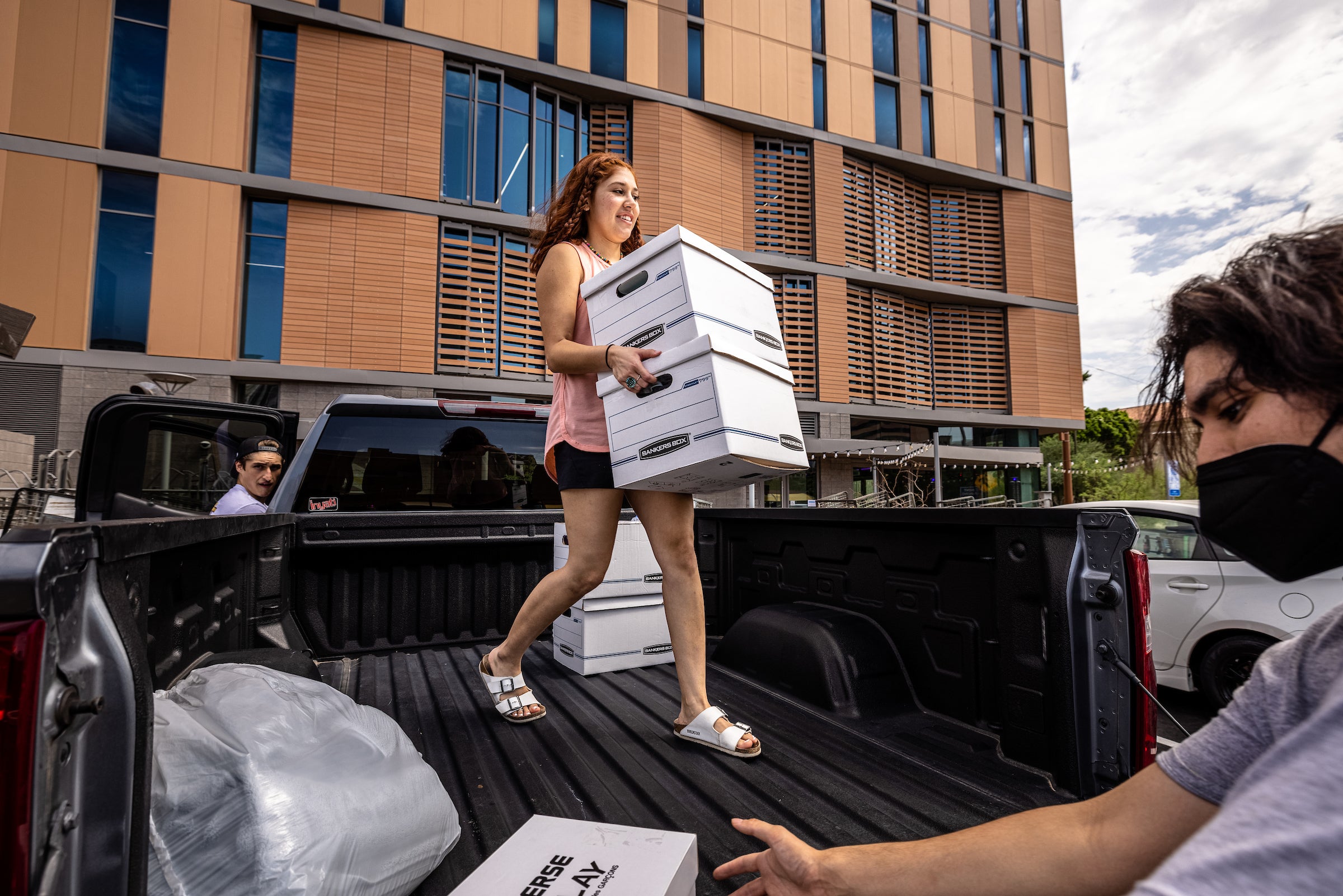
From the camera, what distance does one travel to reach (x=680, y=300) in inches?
82.2

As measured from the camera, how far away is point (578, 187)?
261 cm

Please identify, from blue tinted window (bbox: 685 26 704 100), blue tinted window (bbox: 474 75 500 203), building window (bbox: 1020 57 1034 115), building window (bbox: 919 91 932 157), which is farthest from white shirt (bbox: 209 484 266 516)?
building window (bbox: 1020 57 1034 115)

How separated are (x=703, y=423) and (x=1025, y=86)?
2709 cm

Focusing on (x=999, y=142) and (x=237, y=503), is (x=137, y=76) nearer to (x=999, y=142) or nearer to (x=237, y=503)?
(x=237, y=503)

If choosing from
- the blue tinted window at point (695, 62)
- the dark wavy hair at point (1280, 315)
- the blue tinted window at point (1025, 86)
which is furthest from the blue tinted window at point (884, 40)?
the dark wavy hair at point (1280, 315)

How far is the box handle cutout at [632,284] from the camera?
2.23 metres

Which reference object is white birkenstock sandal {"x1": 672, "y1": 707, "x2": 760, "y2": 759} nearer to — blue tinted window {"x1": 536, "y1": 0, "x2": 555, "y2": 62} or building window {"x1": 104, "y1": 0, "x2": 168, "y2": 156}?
building window {"x1": 104, "y1": 0, "x2": 168, "y2": 156}

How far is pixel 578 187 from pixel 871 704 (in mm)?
2224

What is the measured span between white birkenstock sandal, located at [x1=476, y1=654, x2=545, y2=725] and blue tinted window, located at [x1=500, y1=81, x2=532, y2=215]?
14138mm

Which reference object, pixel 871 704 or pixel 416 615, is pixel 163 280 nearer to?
pixel 416 615

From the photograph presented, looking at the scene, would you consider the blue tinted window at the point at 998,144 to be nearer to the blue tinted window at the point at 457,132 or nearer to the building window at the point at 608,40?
the building window at the point at 608,40

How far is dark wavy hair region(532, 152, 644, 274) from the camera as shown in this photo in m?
2.60

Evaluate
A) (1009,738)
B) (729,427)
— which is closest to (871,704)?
(1009,738)

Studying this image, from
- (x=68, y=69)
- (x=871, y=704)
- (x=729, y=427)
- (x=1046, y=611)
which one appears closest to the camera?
(x=1046, y=611)
